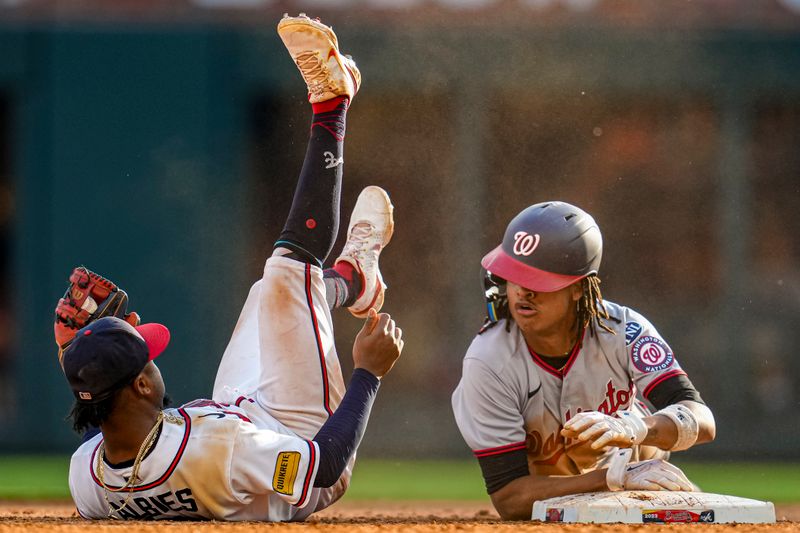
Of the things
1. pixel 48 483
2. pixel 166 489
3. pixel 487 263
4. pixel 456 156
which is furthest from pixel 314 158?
pixel 456 156

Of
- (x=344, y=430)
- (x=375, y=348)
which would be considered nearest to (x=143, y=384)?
(x=344, y=430)

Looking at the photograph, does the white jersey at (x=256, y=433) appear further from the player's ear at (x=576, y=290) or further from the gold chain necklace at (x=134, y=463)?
the player's ear at (x=576, y=290)

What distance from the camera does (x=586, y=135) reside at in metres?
13.0

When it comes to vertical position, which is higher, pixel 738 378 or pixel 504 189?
pixel 504 189

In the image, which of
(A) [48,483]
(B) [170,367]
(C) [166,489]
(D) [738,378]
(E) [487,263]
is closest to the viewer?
(C) [166,489]

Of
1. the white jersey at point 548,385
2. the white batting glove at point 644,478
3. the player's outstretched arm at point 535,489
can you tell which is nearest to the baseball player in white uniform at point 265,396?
the white jersey at point 548,385

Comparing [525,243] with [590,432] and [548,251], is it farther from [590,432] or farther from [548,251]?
[590,432]

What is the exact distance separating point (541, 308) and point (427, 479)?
4.92 meters

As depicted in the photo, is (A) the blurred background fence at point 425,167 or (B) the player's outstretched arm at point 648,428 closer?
(B) the player's outstretched arm at point 648,428

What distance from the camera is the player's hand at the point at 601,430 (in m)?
3.88

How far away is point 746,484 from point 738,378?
4.11 m

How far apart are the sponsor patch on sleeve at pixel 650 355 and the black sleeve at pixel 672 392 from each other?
60 mm

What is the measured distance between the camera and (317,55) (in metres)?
4.69

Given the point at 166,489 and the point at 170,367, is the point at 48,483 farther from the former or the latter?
the point at 166,489
